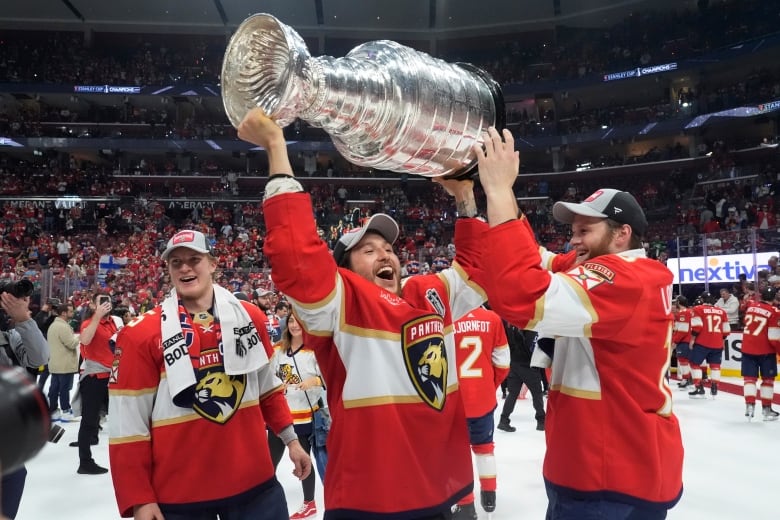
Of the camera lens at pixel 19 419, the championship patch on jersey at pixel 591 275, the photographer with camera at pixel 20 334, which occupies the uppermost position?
the championship patch on jersey at pixel 591 275

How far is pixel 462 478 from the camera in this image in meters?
1.99

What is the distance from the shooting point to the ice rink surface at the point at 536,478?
4.92 meters

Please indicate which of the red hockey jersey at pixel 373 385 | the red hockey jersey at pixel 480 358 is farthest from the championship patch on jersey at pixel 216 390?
the red hockey jersey at pixel 480 358

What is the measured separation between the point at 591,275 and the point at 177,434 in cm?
159

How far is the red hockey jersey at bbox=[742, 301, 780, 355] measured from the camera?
8.23 m

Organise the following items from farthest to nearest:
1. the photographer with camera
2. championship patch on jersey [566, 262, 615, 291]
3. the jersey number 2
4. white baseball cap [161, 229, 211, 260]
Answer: the jersey number 2 → the photographer with camera → white baseball cap [161, 229, 211, 260] → championship patch on jersey [566, 262, 615, 291]

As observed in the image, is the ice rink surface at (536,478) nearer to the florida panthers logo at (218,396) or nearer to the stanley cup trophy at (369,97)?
the florida panthers logo at (218,396)

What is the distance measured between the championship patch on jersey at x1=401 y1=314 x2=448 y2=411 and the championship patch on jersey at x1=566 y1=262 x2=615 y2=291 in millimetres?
482

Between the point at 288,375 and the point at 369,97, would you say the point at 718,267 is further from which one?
the point at 369,97

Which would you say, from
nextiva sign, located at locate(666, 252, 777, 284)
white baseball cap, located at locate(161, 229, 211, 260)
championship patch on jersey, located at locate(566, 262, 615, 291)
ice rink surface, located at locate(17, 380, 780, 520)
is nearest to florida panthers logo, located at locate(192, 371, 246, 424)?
white baseball cap, located at locate(161, 229, 211, 260)

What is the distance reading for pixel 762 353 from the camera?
838cm

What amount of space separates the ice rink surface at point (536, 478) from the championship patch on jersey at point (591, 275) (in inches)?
135

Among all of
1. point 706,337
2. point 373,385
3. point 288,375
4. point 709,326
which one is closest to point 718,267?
point 709,326

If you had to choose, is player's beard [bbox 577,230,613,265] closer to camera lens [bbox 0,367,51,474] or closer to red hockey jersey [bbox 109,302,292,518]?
red hockey jersey [bbox 109,302,292,518]
